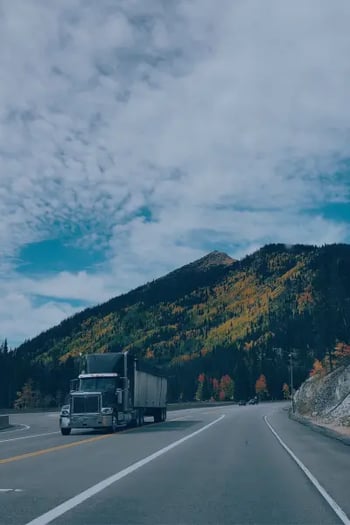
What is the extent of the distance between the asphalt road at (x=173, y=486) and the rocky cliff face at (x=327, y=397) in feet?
90.6

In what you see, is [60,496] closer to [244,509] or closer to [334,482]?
[244,509]

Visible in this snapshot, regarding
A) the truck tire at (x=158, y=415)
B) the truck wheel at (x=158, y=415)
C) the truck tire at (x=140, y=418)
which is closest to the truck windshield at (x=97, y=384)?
the truck tire at (x=140, y=418)

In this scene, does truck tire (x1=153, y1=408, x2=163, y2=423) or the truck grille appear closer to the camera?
the truck grille

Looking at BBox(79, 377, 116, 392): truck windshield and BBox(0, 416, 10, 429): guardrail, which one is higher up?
BBox(79, 377, 116, 392): truck windshield

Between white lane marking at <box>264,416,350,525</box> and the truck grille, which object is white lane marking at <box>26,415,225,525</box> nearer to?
white lane marking at <box>264,416,350,525</box>

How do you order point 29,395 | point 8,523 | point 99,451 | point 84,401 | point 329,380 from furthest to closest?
1. point 29,395
2. point 329,380
3. point 84,401
4. point 99,451
5. point 8,523

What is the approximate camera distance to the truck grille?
3331cm

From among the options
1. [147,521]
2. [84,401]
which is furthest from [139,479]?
[84,401]

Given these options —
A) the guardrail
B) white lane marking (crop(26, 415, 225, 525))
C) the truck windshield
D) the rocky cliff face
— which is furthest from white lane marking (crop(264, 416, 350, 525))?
the rocky cliff face

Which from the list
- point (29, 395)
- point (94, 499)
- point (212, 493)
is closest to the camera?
point (94, 499)

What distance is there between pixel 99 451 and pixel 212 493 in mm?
10088

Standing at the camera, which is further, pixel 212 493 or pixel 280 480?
pixel 280 480

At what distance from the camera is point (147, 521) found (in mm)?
9031

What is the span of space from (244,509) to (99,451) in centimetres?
1181
